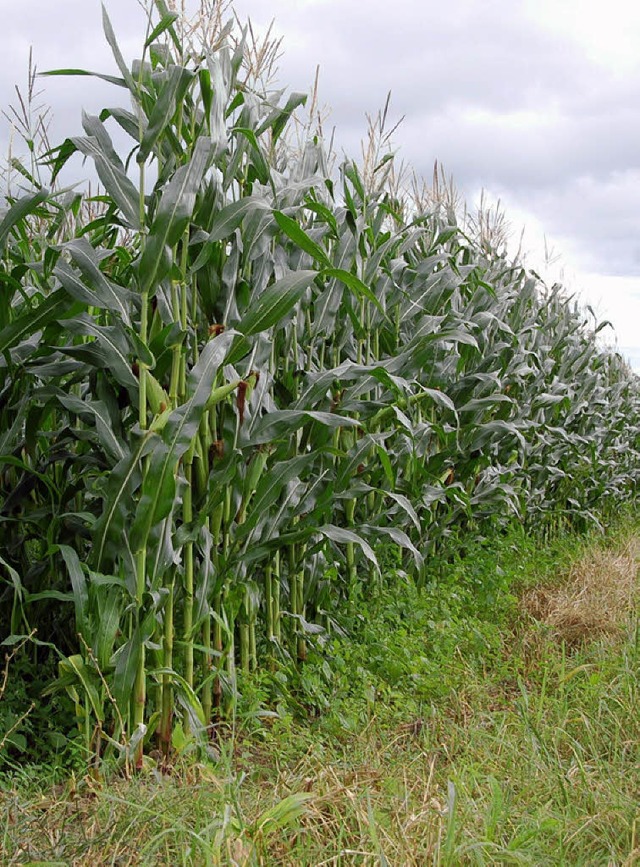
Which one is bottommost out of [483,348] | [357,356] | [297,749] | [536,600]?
[297,749]

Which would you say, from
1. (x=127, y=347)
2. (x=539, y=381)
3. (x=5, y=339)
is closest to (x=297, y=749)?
(x=127, y=347)

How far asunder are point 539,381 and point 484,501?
4.04 feet

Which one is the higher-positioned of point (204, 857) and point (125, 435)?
point (125, 435)

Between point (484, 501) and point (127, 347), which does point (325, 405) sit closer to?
point (127, 347)

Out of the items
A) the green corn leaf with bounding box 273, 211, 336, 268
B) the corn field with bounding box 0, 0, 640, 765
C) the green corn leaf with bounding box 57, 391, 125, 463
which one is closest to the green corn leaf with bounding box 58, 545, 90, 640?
the corn field with bounding box 0, 0, 640, 765

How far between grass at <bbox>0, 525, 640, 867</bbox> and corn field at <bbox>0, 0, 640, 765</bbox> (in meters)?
0.26

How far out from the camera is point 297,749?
9.78 feet

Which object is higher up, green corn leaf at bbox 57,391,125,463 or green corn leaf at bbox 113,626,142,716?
green corn leaf at bbox 57,391,125,463

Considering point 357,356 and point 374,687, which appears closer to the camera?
point 374,687

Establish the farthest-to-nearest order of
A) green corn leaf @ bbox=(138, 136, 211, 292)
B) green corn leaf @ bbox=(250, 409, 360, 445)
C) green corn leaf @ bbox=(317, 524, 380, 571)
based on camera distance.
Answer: green corn leaf @ bbox=(317, 524, 380, 571) < green corn leaf @ bbox=(250, 409, 360, 445) < green corn leaf @ bbox=(138, 136, 211, 292)

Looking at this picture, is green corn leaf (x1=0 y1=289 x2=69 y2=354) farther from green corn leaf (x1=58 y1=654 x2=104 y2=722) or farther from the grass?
the grass

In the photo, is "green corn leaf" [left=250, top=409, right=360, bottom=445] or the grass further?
"green corn leaf" [left=250, top=409, right=360, bottom=445]

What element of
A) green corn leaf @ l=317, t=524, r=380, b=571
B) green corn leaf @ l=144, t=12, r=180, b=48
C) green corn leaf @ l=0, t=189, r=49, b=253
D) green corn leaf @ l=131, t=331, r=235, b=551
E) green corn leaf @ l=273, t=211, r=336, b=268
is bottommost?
green corn leaf @ l=317, t=524, r=380, b=571

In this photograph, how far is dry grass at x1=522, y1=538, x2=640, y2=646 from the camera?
14.3ft
